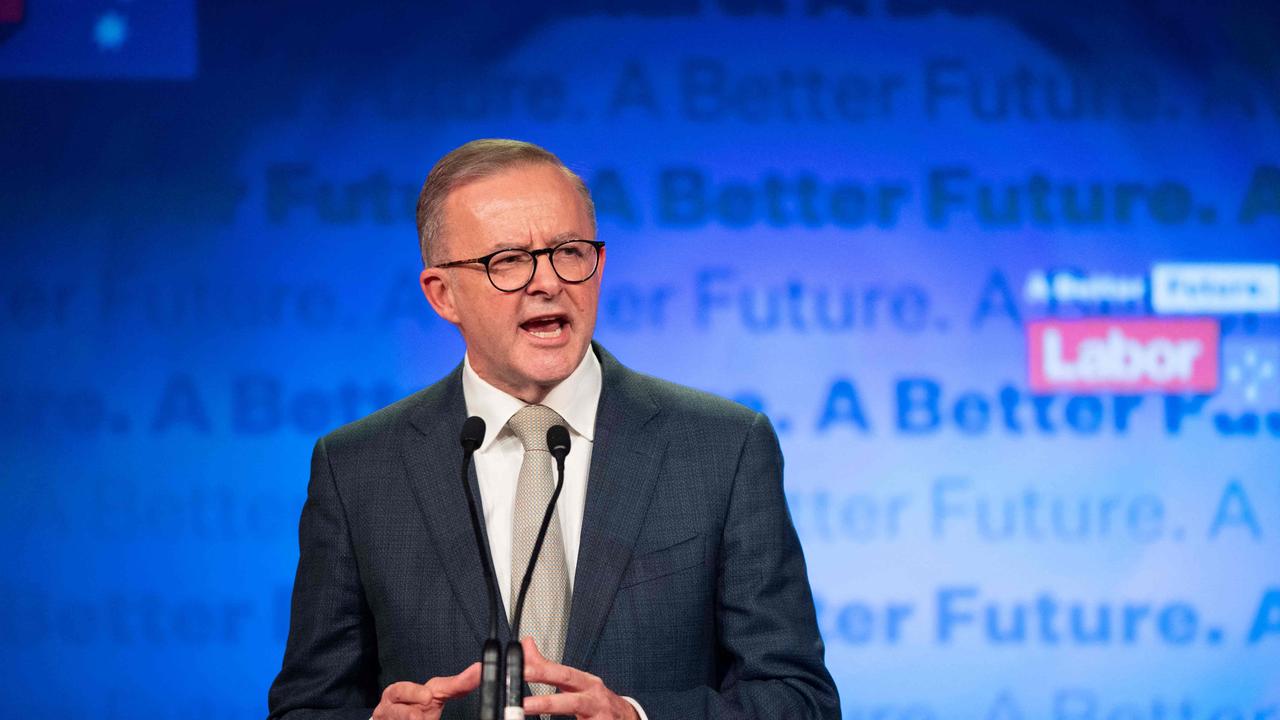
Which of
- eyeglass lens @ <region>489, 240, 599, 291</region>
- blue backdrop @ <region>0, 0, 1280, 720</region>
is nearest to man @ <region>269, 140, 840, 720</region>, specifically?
eyeglass lens @ <region>489, 240, 599, 291</region>

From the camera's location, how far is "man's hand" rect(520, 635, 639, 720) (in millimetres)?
1425

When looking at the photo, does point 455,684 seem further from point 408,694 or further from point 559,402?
point 559,402

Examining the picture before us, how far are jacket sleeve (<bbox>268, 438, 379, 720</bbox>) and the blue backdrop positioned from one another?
1749 millimetres

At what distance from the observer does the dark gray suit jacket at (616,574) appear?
1692 mm

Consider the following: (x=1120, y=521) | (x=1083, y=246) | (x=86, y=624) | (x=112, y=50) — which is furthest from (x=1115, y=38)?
(x=86, y=624)

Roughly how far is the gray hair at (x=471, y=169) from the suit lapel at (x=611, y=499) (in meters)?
0.26

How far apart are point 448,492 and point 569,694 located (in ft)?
1.42

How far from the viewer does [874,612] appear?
3.57 metres

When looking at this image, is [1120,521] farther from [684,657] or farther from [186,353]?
[186,353]

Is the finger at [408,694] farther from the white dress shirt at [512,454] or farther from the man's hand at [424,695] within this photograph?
the white dress shirt at [512,454]

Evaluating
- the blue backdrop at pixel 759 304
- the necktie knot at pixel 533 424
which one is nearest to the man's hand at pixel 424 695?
the necktie knot at pixel 533 424

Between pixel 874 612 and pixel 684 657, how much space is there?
1.95 meters

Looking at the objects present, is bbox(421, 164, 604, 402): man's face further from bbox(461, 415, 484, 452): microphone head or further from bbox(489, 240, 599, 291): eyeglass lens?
bbox(461, 415, 484, 452): microphone head

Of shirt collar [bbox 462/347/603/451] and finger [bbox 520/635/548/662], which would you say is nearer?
finger [bbox 520/635/548/662]
